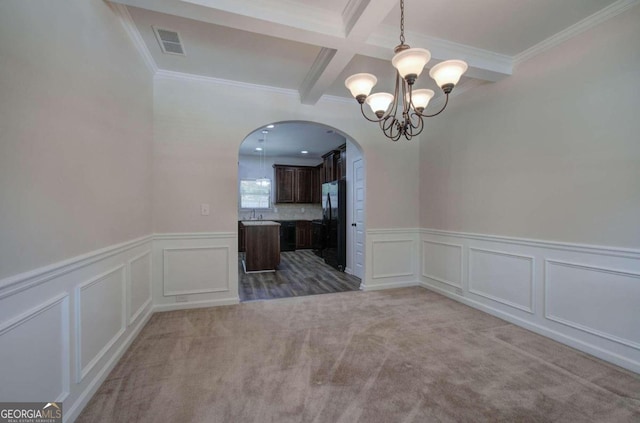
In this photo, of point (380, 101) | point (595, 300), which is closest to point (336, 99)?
point (380, 101)

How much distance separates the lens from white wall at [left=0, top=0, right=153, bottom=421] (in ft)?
3.83

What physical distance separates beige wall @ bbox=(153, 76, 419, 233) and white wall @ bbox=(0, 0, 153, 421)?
77 centimetres

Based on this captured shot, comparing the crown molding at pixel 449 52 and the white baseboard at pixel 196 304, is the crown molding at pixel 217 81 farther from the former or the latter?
the white baseboard at pixel 196 304

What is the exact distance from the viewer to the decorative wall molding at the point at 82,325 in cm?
164

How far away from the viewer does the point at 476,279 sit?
3.40 m

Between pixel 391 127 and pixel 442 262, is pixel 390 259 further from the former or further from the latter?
pixel 391 127

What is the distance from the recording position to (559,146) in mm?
2594

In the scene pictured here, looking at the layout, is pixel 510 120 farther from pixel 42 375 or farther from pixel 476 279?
pixel 42 375

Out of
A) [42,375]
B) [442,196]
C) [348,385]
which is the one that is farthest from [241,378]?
[442,196]

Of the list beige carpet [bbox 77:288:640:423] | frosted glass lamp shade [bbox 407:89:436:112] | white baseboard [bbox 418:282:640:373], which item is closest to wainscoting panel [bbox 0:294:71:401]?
beige carpet [bbox 77:288:640:423]

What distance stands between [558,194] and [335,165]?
448cm

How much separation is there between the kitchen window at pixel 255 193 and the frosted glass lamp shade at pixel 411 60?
706 centimetres

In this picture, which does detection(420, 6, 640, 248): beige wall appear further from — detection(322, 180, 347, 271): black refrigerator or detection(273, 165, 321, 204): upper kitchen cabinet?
detection(273, 165, 321, 204): upper kitchen cabinet

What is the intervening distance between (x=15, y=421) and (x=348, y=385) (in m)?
1.70
